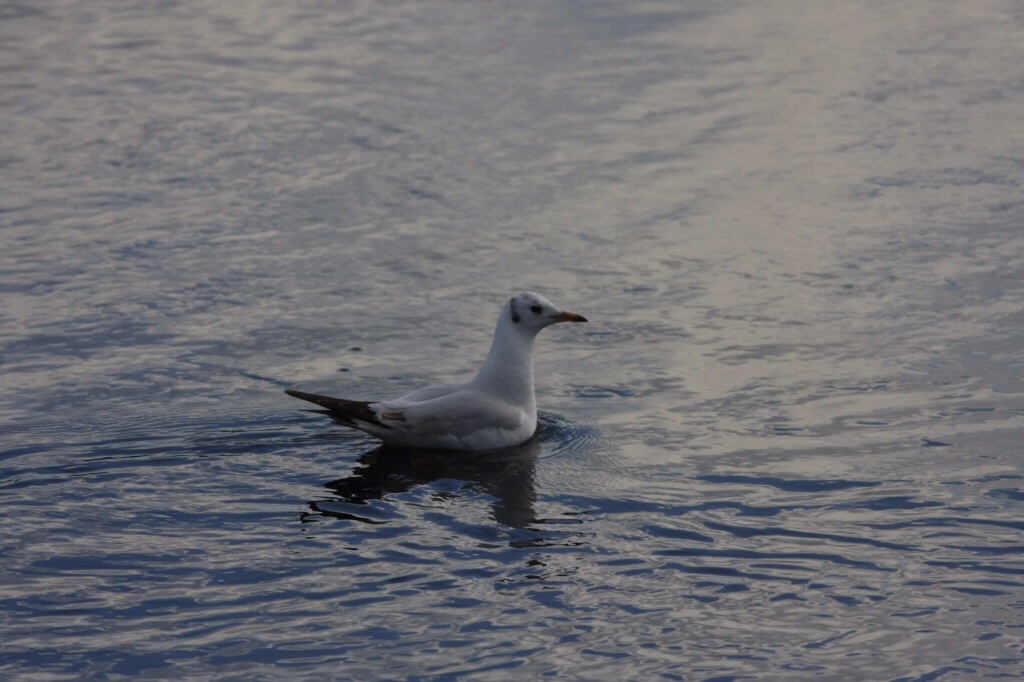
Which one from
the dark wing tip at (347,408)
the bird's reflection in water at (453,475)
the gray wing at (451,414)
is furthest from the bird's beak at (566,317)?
the dark wing tip at (347,408)

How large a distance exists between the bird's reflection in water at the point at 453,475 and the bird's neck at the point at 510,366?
1.12 ft

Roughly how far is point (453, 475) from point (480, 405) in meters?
0.57

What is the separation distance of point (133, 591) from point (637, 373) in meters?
4.51

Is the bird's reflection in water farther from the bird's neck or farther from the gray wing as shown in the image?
the bird's neck

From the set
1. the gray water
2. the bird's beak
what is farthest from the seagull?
the gray water

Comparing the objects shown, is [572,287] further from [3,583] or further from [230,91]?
[230,91]

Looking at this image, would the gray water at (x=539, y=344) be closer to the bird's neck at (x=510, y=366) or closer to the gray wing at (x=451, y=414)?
the gray wing at (x=451, y=414)

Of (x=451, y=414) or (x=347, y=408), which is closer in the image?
(x=347, y=408)

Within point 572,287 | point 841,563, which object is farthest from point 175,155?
point 841,563

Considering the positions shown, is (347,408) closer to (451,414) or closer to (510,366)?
(451,414)

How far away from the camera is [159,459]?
9305 millimetres

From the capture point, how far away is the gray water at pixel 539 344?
7430mm

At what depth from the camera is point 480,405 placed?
9.78 meters

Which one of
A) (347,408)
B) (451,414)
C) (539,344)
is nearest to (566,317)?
(451,414)
